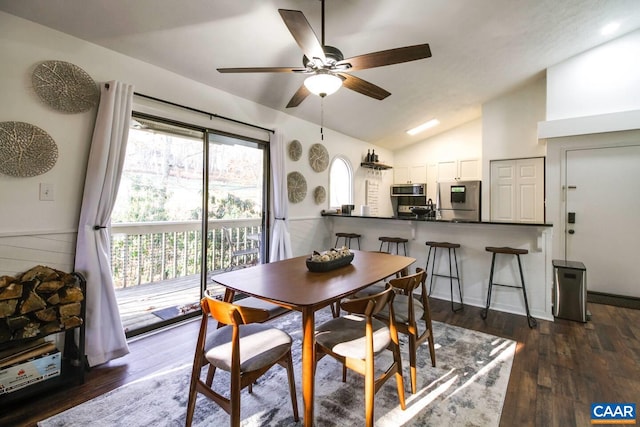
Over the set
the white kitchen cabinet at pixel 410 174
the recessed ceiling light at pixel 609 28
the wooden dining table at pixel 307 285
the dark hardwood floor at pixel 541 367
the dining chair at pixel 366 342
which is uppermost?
the recessed ceiling light at pixel 609 28

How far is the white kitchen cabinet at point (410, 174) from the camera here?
6.47 meters

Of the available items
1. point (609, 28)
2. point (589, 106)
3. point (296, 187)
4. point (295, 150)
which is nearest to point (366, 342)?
point (296, 187)

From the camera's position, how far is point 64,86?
7.18 ft

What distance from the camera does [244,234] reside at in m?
3.96

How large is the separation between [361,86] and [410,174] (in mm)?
4534

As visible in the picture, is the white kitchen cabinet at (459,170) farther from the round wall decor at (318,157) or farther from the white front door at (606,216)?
the round wall decor at (318,157)

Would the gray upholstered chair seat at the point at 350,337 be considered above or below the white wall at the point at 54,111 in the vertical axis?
below

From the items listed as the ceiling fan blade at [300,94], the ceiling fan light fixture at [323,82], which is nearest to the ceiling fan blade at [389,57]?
the ceiling fan light fixture at [323,82]

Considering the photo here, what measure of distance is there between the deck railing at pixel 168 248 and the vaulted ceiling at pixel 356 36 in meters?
1.76

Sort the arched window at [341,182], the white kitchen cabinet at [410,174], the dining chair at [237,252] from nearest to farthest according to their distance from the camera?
1. the dining chair at [237,252]
2. the arched window at [341,182]
3. the white kitchen cabinet at [410,174]

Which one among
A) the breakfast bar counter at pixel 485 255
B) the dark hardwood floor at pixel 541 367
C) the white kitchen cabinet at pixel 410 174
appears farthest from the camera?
the white kitchen cabinet at pixel 410 174

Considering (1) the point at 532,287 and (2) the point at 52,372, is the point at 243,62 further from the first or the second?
(1) the point at 532,287

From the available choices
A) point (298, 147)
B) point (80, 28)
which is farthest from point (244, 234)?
point (80, 28)

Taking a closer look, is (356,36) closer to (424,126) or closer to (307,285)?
(307,285)
